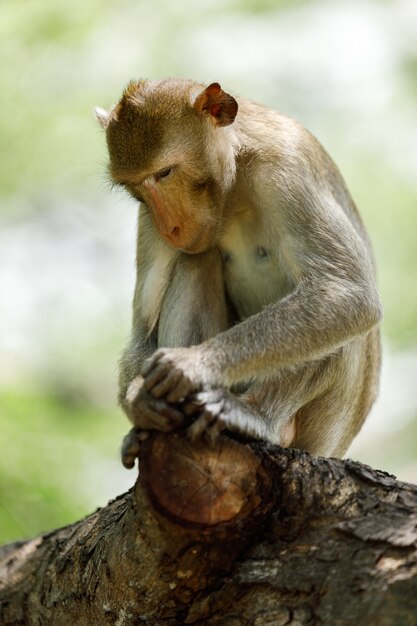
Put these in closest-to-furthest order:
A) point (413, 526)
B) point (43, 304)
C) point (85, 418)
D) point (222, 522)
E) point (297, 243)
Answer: point (413, 526) < point (222, 522) < point (297, 243) < point (85, 418) < point (43, 304)

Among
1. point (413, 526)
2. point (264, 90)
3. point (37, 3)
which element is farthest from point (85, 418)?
point (413, 526)

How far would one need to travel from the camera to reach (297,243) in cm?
677

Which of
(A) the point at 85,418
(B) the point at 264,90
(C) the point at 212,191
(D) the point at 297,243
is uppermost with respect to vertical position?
(B) the point at 264,90

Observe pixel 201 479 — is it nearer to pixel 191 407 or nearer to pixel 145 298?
pixel 191 407

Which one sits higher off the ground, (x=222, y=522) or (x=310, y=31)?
(x=310, y=31)

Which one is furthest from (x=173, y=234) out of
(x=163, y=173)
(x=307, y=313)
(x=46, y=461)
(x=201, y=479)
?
(x=46, y=461)

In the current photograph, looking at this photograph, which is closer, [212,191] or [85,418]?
[212,191]

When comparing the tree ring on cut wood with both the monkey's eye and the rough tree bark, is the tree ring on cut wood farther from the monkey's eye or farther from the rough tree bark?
the monkey's eye

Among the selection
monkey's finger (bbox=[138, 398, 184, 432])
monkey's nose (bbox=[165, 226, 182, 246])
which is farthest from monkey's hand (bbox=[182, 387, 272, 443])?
monkey's nose (bbox=[165, 226, 182, 246])

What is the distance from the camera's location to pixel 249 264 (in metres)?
7.44

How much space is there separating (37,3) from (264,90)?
10.8ft

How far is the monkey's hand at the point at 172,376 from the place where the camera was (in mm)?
5617

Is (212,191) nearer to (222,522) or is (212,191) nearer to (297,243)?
(297,243)

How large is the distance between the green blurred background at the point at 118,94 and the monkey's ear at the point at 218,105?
16.4ft
